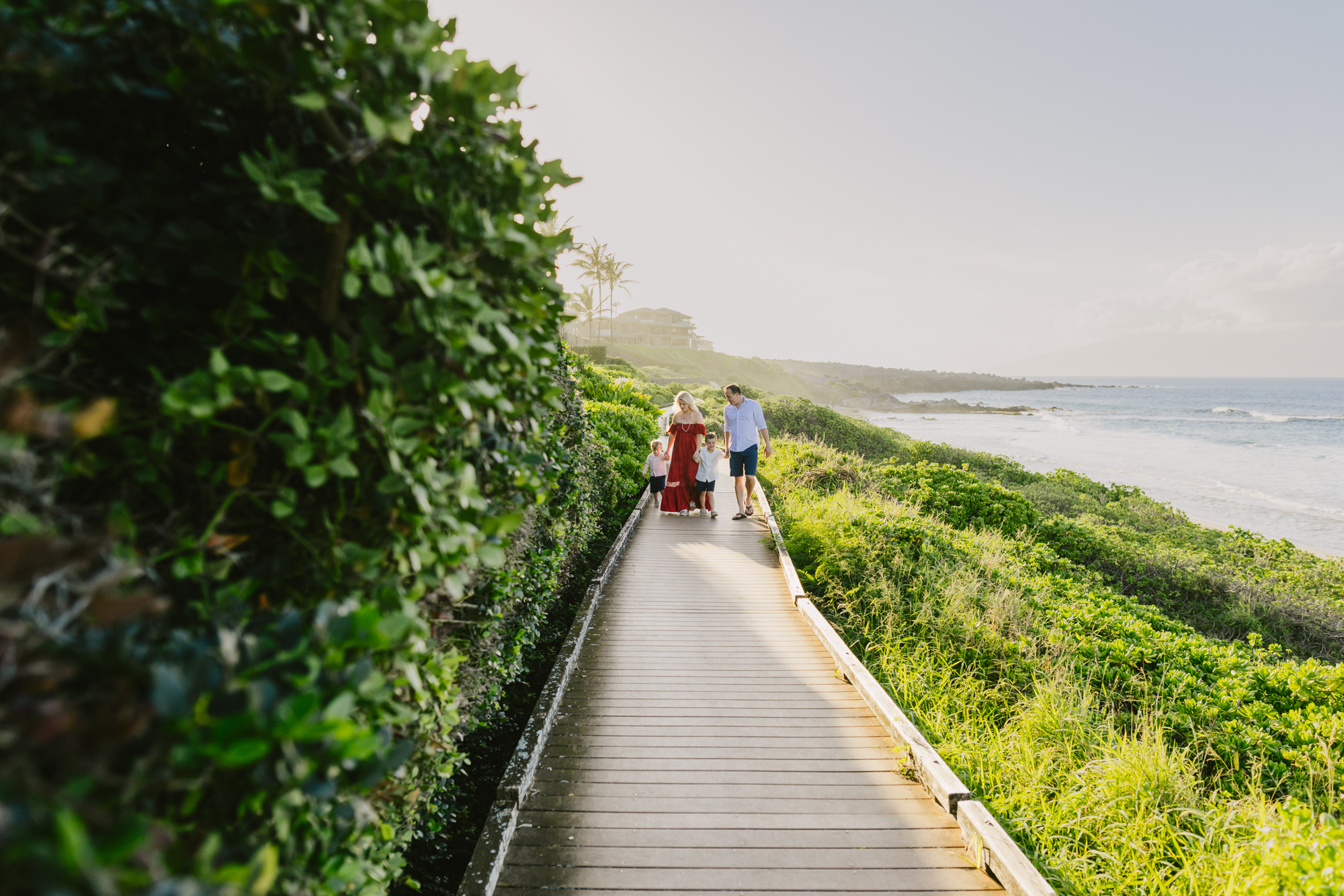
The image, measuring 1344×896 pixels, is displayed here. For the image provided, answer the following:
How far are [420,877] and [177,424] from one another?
3.14 metres

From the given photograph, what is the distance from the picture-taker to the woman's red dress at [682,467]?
378 inches

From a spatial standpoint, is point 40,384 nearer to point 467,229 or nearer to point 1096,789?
point 467,229

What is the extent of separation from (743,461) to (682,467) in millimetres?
1412

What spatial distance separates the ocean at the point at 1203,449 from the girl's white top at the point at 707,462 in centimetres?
2016

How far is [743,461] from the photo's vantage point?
352 inches

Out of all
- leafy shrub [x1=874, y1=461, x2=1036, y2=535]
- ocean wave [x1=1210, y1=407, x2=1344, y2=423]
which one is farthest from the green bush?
ocean wave [x1=1210, y1=407, x2=1344, y2=423]

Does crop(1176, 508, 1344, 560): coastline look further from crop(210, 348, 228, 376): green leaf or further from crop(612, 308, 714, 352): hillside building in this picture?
crop(612, 308, 714, 352): hillside building

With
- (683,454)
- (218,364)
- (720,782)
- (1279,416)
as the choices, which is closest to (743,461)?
(683,454)

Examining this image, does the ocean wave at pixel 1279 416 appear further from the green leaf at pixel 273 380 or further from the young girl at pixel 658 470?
the green leaf at pixel 273 380

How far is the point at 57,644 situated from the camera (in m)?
1.00

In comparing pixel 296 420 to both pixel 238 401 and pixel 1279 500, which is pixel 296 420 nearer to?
pixel 238 401

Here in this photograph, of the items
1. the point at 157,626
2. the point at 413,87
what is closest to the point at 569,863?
the point at 157,626

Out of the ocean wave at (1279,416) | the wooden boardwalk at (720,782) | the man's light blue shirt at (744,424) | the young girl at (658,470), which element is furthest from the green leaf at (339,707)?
the ocean wave at (1279,416)

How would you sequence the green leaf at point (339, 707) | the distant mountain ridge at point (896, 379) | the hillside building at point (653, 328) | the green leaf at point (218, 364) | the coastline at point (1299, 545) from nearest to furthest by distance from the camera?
the green leaf at point (339, 707) < the green leaf at point (218, 364) < the coastline at point (1299, 545) < the hillside building at point (653, 328) < the distant mountain ridge at point (896, 379)
